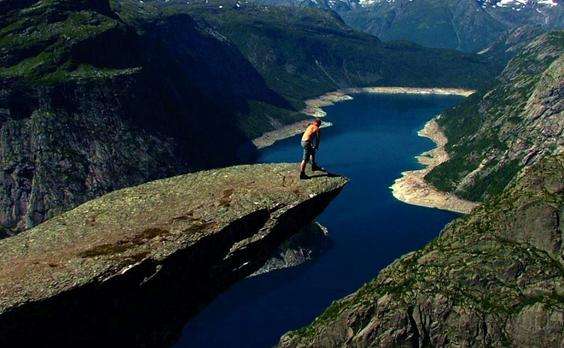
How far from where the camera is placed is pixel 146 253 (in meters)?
38.8

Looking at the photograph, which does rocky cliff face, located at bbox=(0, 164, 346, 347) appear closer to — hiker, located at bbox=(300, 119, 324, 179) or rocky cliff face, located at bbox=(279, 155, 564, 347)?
hiker, located at bbox=(300, 119, 324, 179)

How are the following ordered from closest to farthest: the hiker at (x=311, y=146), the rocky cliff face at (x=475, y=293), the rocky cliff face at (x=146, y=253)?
the rocky cliff face at (x=146, y=253) < the hiker at (x=311, y=146) < the rocky cliff face at (x=475, y=293)

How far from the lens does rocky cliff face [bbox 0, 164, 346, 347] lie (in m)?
36.3

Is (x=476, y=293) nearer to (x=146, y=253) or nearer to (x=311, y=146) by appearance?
(x=311, y=146)

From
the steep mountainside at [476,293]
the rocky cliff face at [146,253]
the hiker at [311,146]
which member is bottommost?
the steep mountainside at [476,293]

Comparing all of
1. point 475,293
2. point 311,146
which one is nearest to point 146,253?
point 311,146

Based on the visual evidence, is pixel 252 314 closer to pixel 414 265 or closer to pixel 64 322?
pixel 414 265

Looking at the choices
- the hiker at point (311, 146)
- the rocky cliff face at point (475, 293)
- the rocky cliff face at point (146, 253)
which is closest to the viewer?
the rocky cliff face at point (146, 253)

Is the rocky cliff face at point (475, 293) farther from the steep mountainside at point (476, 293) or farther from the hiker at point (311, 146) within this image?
the hiker at point (311, 146)

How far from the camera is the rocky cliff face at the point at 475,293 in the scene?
130 m

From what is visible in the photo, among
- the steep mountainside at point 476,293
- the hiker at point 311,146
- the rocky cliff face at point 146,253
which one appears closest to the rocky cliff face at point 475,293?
the steep mountainside at point 476,293

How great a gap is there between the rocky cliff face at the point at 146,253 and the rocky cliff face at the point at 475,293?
96142mm

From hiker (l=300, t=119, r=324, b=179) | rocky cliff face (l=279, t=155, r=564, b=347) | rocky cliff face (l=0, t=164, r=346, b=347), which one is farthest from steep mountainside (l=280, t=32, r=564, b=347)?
rocky cliff face (l=0, t=164, r=346, b=347)

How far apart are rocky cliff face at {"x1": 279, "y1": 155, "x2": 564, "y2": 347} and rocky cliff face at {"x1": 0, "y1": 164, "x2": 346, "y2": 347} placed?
315 feet
